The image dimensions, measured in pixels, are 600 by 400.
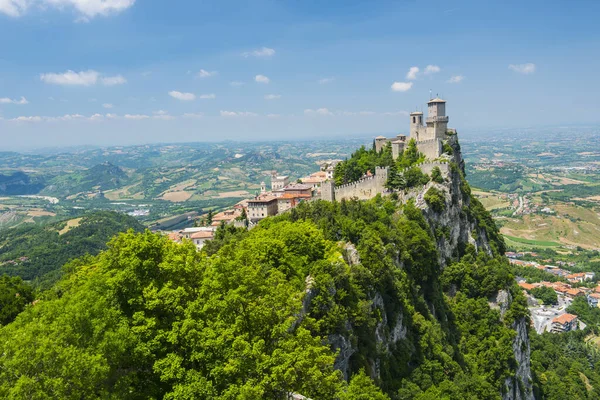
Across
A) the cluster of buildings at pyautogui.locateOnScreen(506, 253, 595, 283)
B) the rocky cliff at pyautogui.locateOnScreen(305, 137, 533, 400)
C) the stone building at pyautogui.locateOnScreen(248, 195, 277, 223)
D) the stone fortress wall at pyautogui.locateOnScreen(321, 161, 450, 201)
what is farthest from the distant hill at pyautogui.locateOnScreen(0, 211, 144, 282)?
the cluster of buildings at pyautogui.locateOnScreen(506, 253, 595, 283)

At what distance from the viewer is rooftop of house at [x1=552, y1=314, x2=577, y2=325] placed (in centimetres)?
10226

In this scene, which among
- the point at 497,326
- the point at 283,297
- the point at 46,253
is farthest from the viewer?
the point at 46,253

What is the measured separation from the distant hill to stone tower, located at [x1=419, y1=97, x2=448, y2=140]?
3451 inches

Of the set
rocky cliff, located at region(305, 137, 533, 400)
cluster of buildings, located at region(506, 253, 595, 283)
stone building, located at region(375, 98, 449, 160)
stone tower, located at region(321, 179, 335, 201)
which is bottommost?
cluster of buildings, located at region(506, 253, 595, 283)

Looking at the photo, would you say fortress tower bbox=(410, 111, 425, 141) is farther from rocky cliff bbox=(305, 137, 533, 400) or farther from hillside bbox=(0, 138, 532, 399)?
hillside bbox=(0, 138, 532, 399)

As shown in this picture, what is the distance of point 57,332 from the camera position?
16.1 metres

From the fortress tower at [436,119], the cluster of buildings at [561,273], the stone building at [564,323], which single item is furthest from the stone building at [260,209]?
the cluster of buildings at [561,273]

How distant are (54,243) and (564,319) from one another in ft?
507

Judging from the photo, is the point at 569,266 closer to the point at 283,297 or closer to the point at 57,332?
the point at 283,297

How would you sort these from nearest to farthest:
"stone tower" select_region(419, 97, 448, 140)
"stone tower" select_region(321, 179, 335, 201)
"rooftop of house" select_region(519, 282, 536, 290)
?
"stone tower" select_region(321, 179, 335, 201) → "stone tower" select_region(419, 97, 448, 140) → "rooftop of house" select_region(519, 282, 536, 290)

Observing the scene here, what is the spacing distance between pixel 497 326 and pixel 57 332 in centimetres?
5275

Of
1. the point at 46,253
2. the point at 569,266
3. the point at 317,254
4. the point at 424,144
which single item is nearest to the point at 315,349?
the point at 317,254

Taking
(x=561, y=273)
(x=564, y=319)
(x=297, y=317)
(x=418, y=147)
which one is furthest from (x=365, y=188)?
(x=561, y=273)

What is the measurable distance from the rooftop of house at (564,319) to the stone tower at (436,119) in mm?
61687
